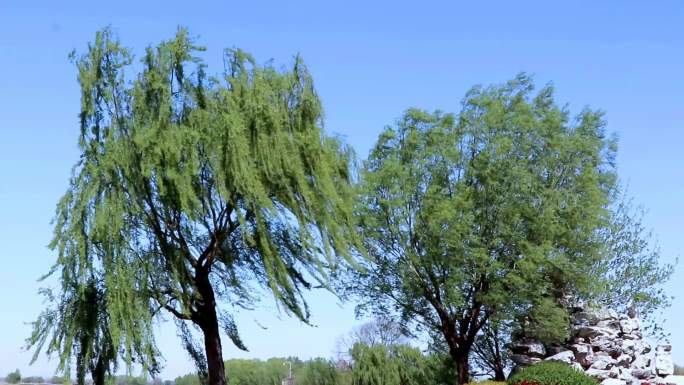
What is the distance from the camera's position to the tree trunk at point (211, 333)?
17.9m

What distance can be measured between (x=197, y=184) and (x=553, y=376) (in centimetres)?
887

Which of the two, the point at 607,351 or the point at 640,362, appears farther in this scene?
the point at 640,362

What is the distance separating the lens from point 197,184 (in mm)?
16812

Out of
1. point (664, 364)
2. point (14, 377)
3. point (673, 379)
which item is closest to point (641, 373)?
point (673, 379)

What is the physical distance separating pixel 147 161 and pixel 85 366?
5157 millimetres

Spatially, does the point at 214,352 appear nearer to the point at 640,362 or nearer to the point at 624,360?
the point at 624,360

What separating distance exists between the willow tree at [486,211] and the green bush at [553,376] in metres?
2.77

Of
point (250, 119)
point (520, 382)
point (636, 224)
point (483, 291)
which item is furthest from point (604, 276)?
point (250, 119)

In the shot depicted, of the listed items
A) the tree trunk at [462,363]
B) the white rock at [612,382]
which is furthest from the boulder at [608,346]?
the tree trunk at [462,363]

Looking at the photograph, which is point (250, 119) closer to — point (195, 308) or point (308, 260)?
→ point (308, 260)

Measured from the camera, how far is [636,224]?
75.1ft

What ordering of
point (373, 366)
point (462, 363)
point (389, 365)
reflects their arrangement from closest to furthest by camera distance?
point (462, 363) < point (389, 365) < point (373, 366)

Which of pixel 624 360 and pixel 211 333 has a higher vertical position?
pixel 211 333

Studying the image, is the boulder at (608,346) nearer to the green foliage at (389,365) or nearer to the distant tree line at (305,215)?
the distant tree line at (305,215)
